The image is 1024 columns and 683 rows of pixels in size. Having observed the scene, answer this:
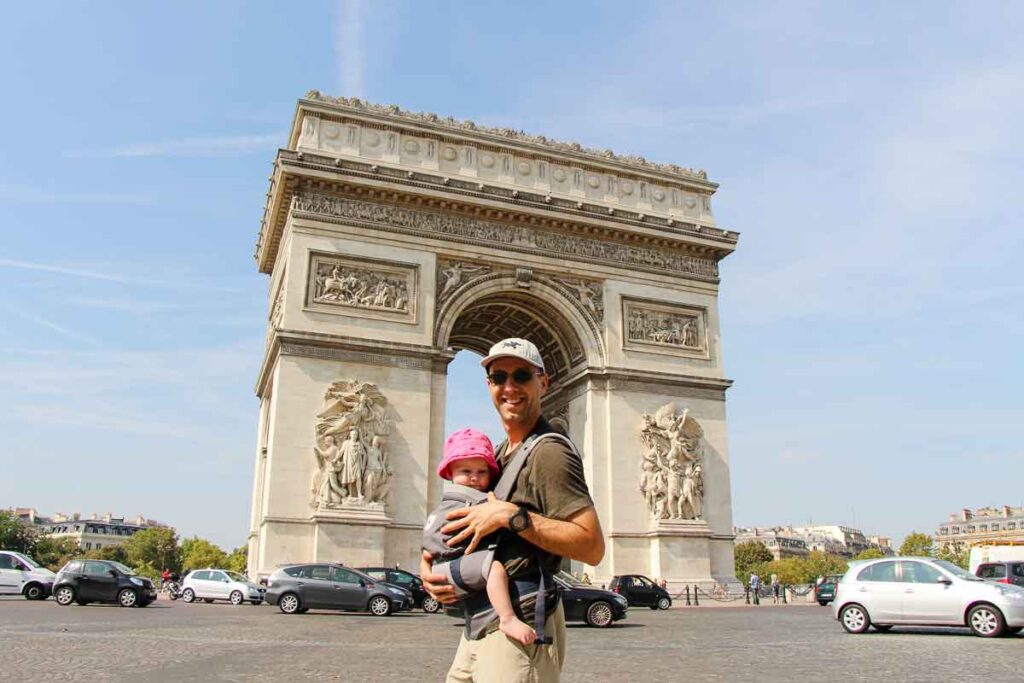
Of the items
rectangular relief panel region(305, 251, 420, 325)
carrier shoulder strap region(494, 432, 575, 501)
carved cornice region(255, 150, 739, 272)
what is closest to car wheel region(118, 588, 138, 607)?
rectangular relief panel region(305, 251, 420, 325)

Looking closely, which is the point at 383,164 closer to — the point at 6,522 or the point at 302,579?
the point at 302,579

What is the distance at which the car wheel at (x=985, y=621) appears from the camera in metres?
12.9

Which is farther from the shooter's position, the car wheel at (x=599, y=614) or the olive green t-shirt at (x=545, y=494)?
the car wheel at (x=599, y=614)

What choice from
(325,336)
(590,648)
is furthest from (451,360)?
(590,648)

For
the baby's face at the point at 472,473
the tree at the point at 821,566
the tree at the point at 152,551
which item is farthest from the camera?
the tree at the point at 821,566

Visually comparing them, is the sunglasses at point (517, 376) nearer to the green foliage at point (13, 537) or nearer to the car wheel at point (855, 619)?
the car wheel at point (855, 619)

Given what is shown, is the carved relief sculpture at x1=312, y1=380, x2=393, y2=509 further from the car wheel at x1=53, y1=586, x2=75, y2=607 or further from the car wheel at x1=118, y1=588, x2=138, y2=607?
the car wheel at x1=53, y1=586, x2=75, y2=607

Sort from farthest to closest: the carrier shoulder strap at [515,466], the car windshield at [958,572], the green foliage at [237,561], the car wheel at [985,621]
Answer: the green foliage at [237,561] < the car windshield at [958,572] < the car wheel at [985,621] < the carrier shoulder strap at [515,466]

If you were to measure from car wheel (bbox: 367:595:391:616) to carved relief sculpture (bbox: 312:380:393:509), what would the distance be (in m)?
4.54

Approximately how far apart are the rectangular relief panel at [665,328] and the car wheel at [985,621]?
1563 centimetres

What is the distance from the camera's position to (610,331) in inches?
1097

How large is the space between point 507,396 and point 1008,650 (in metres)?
10.6

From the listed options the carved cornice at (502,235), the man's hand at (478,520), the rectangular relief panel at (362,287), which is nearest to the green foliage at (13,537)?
the rectangular relief panel at (362,287)

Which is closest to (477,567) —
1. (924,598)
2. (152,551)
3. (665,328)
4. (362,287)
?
(924,598)
